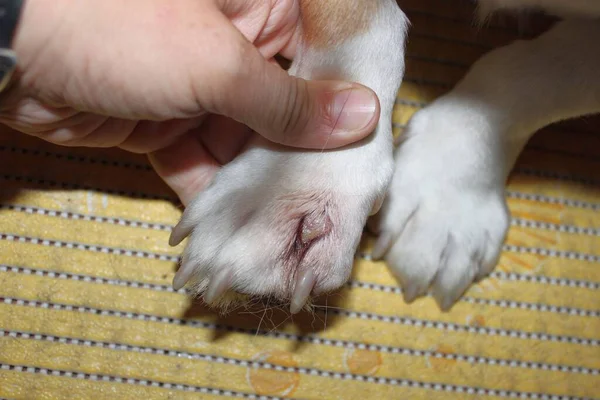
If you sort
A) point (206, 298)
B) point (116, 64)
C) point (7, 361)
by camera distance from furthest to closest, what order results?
point (7, 361), point (206, 298), point (116, 64)

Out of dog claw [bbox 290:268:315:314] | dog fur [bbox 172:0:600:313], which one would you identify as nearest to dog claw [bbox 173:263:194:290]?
dog fur [bbox 172:0:600:313]

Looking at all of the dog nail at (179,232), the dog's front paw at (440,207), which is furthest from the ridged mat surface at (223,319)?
the dog nail at (179,232)

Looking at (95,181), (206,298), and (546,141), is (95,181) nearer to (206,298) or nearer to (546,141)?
(206,298)

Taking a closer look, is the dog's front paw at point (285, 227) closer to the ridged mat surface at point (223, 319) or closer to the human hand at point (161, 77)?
the human hand at point (161, 77)

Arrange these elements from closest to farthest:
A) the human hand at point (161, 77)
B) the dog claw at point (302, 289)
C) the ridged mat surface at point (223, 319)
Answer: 1. the human hand at point (161, 77)
2. the dog claw at point (302, 289)
3. the ridged mat surface at point (223, 319)

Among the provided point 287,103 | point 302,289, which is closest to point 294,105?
point 287,103

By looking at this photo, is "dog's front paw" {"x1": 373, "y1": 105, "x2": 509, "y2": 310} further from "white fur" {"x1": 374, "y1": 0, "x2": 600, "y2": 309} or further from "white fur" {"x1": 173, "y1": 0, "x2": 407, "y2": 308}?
"white fur" {"x1": 173, "y1": 0, "x2": 407, "y2": 308}

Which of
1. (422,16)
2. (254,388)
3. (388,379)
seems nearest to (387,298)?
(388,379)

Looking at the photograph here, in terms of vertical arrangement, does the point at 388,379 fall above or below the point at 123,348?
below
